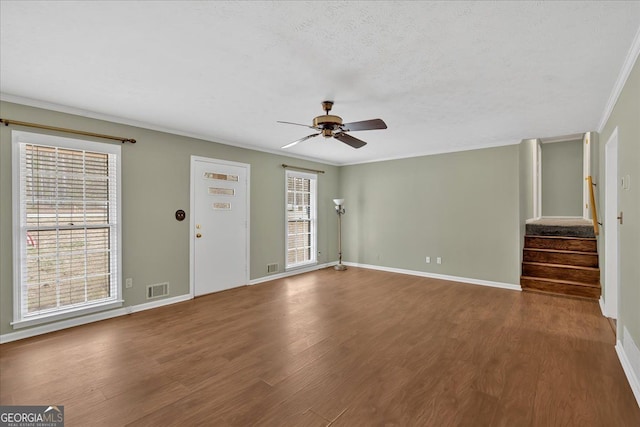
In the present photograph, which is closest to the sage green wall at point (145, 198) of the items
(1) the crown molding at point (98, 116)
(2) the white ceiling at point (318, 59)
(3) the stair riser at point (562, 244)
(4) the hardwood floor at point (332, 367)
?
(1) the crown molding at point (98, 116)

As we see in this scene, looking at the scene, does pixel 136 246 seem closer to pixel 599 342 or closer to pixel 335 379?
pixel 335 379

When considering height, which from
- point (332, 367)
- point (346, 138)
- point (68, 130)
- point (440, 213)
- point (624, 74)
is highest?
point (624, 74)

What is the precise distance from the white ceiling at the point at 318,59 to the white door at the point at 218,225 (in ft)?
3.84

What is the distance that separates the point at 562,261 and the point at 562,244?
39 centimetres

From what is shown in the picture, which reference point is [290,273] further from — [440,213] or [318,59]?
[318,59]

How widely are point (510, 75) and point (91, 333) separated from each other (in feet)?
16.0

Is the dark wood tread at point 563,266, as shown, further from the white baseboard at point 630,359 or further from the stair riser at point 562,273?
the white baseboard at point 630,359

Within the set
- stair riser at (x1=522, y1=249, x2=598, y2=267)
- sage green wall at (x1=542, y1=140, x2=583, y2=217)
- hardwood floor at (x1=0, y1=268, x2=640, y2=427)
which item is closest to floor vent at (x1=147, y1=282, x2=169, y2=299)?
hardwood floor at (x1=0, y1=268, x2=640, y2=427)

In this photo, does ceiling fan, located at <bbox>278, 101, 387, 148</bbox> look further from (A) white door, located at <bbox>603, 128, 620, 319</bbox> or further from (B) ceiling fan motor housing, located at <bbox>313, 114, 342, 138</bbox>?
(A) white door, located at <bbox>603, 128, 620, 319</bbox>

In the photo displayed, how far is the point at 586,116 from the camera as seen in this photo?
3.64m

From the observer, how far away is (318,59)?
7.47 feet

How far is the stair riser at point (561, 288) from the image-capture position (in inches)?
175

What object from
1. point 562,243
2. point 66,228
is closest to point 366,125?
point 66,228

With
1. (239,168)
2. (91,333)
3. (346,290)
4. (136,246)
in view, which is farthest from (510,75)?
(91,333)
